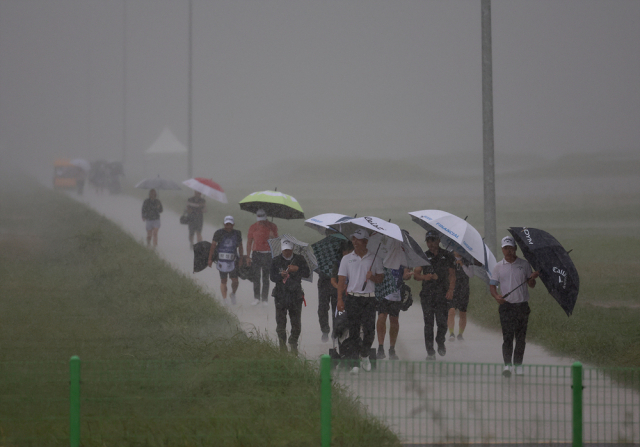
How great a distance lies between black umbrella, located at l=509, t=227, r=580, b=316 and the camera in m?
8.21

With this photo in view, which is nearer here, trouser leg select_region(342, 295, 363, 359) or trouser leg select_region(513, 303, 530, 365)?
trouser leg select_region(513, 303, 530, 365)

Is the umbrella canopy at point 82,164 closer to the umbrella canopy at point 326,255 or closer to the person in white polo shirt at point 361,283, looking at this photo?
the umbrella canopy at point 326,255

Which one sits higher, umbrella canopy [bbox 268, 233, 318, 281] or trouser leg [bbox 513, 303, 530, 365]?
umbrella canopy [bbox 268, 233, 318, 281]

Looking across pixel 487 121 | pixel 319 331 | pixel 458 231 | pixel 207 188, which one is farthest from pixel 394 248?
pixel 207 188

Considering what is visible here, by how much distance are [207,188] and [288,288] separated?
9.07 metres

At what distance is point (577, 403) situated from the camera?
5449 millimetres

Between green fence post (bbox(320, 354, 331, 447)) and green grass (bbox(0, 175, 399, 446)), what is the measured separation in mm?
415

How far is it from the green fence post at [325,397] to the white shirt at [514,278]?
3.81m

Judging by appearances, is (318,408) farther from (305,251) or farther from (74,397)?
(305,251)

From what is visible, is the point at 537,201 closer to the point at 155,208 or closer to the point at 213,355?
the point at 155,208

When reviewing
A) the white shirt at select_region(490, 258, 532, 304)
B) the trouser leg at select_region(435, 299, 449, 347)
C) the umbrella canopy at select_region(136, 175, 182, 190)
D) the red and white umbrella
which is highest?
the umbrella canopy at select_region(136, 175, 182, 190)

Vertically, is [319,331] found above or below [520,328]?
below

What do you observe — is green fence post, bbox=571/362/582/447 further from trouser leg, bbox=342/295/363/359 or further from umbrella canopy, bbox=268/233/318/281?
umbrella canopy, bbox=268/233/318/281

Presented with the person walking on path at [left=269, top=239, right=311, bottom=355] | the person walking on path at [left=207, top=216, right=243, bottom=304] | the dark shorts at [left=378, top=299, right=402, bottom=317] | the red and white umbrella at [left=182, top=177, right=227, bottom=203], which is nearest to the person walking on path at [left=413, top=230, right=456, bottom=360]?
the dark shorts at [left=378, top=299, right=402, bottom=317]
